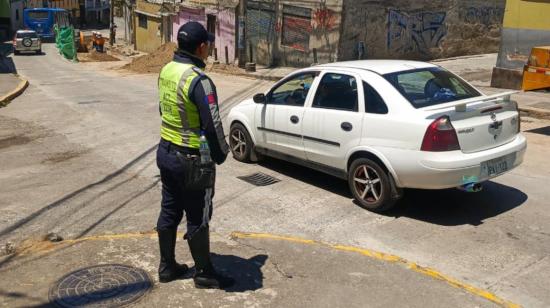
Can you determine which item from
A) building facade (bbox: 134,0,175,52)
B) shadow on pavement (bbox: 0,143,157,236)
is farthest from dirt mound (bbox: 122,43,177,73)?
shadow on pavement (bbox: 0,143,157,236)

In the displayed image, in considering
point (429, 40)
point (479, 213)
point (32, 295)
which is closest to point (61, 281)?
point (32, 295)

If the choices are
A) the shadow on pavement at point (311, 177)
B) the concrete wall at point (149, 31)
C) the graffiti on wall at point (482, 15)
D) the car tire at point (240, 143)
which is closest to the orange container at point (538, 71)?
the shadow on pavement at point (311, 177)

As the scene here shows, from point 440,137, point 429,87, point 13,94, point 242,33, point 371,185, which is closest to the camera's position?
point 440,137

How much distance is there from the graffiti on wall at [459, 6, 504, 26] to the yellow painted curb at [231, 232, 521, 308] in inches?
867

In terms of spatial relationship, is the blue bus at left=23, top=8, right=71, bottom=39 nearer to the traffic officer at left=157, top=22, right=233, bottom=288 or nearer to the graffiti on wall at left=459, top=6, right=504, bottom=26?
the graffiti on wall at left=459, top=6, right=504, bottom=26

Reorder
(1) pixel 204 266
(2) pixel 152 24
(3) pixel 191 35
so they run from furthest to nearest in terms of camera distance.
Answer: (2) pixel 152 24
(1) pixel 204 266
(3) pixel 191 35

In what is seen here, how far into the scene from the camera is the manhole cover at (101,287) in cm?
419

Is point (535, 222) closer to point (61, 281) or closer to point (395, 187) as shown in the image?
point (395, 187)

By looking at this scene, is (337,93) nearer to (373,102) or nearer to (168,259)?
(373,102)

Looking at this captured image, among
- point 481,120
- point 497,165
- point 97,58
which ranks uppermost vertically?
point 481,120

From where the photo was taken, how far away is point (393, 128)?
19.8ft

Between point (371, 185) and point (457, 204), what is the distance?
42.9 inches

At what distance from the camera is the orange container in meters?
10.4

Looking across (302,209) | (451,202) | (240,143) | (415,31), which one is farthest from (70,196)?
(415,31)
